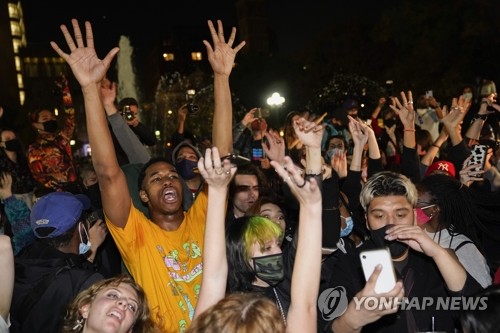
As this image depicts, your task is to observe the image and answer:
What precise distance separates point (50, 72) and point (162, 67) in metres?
22.8

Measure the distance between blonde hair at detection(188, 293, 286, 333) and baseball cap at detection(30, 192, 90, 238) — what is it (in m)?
1.68

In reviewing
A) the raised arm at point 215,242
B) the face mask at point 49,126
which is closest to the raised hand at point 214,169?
the raised arm at point 215,242

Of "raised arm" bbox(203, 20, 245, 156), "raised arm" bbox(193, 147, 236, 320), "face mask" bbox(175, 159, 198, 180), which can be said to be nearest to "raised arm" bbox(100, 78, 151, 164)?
"face mask" bbox(175, 159, 198, 180)

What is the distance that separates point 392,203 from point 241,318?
180 centimetres

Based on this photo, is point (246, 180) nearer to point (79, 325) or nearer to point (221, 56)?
point (221, 56)

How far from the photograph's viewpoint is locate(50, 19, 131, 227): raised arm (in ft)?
12.4

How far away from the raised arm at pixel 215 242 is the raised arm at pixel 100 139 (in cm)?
103

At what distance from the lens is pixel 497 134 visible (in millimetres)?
8914

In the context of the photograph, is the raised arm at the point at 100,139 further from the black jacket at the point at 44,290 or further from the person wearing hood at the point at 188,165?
the person wearing hood at the point at 188,165

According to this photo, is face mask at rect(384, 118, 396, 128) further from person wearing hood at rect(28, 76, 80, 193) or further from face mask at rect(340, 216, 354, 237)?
face mask at rect(340, 216, 354, 237)

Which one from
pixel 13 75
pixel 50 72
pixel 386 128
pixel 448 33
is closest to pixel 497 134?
pixel 386 128

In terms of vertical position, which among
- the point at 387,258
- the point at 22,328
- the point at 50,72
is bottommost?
the point at 22,328

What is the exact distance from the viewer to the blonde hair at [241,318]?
7.57 ft

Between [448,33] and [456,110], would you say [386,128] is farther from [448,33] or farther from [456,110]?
[448,33]
